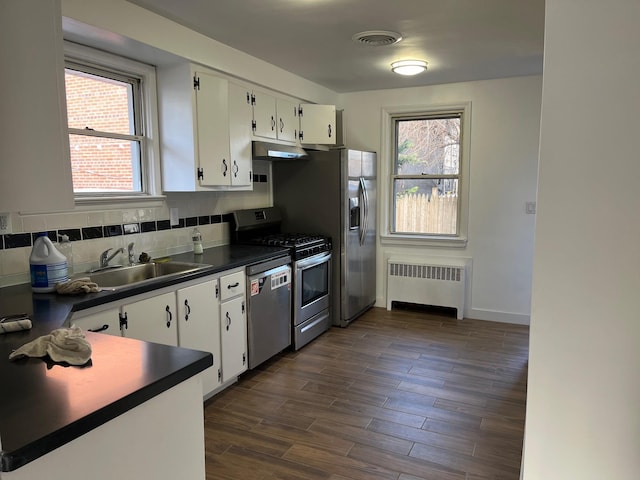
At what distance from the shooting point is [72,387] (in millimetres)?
1146

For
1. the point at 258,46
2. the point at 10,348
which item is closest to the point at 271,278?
the point at 258,46

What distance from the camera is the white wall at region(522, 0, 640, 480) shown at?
1519 mm

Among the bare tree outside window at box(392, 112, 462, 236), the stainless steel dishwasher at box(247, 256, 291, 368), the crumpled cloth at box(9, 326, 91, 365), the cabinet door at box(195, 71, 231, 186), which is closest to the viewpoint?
the crumpled cloth at box(9, 326, 91, 365)

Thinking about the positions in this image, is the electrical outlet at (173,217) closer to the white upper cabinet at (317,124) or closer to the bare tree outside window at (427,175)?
the white upper cabinet at (317,124)

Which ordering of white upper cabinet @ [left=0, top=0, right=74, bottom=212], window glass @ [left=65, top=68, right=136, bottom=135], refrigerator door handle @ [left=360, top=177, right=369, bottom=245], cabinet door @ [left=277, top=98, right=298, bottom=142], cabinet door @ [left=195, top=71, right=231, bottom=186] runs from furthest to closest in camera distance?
1. refrigerator door handle @ [left=360, top=177, right=369, bottom=245]
2. cabinet door @ [left=277, top=98, right=298, bottom=142]
3. cabinet door @ [left=195, top=71, right=231, bottom=186]
4. window glass @ [left=65, top=68, right=136, bottom=135]
5. white upper cabinet @ [left=0, top=0, right=74, bottom=212]

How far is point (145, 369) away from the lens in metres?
1.24

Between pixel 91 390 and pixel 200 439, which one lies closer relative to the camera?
pixel 91 390

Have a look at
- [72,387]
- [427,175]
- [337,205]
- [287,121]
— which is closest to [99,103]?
[287,121]

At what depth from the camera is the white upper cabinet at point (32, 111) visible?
1.09 metres

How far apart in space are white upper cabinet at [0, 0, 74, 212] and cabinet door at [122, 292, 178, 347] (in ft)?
4.08

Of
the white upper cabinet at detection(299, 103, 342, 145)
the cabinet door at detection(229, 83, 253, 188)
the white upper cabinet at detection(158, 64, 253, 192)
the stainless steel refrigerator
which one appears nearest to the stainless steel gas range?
the stainless steel refrigerator

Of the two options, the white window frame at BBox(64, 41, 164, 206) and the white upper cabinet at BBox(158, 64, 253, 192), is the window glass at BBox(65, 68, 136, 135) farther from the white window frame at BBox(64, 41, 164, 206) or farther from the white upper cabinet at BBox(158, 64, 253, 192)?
the white upper cabinet at BBox(158, 64, 253, 192)

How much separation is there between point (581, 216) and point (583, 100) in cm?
40

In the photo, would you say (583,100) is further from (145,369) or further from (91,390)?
(91,390)
